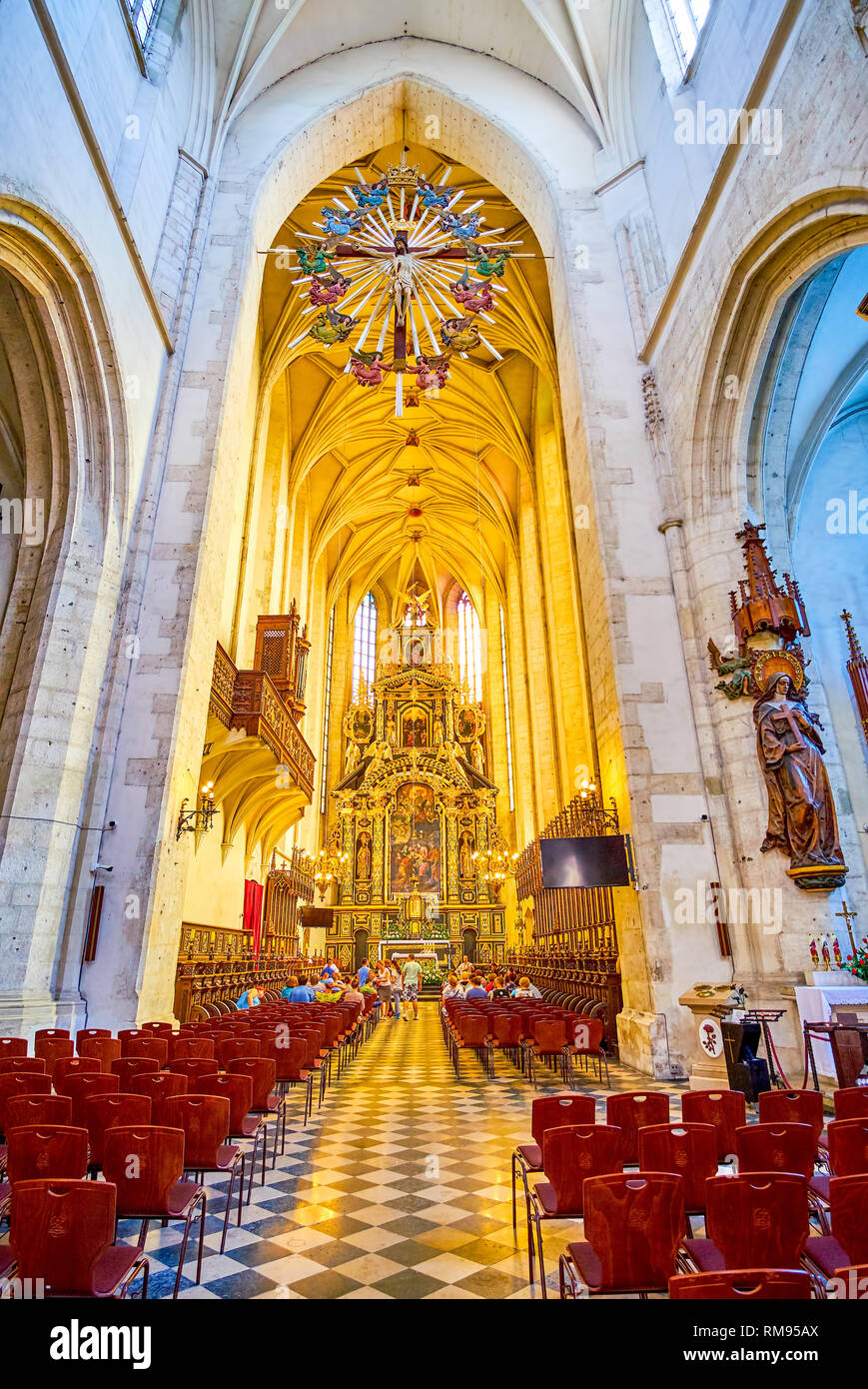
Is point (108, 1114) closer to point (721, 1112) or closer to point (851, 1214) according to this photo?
point (721, 1112)

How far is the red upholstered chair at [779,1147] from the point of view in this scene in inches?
115

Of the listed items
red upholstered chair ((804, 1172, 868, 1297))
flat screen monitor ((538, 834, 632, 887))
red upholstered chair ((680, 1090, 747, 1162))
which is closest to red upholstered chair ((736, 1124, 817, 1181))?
red upholstered chair ((680, 1090, 747, 1162))

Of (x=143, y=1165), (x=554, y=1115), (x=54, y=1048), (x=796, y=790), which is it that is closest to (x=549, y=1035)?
(x=796, y=790)

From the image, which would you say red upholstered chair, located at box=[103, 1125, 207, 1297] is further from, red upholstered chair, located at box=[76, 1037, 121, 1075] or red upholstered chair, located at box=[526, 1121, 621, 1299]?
red upholstered chair, located at box=[76, 1037, 121, 1075]

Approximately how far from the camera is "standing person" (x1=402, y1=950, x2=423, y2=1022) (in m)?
17.4

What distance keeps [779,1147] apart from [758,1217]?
884 mm

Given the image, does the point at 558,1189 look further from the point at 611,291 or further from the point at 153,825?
the point at 611,291

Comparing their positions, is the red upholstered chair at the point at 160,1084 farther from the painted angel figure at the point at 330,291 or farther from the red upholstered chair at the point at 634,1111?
the painted angel figure at the point at 330,291

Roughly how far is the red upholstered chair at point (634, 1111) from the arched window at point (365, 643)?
28899 millimetres

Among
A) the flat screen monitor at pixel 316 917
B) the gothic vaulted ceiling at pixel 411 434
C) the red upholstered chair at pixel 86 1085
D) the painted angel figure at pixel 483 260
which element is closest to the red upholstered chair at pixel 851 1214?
the red upholstered chair at pixel 86 1085

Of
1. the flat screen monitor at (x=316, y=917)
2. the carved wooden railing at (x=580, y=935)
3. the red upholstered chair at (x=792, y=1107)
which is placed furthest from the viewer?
the flat screen monitor at (x=316, y=917)

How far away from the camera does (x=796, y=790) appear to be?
8125mm

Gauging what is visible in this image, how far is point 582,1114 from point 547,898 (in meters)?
14.0
